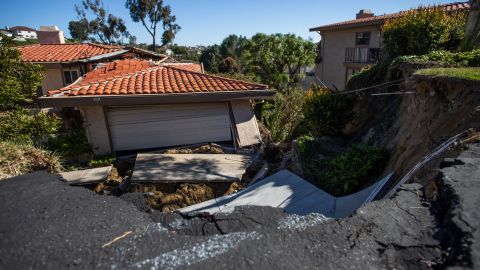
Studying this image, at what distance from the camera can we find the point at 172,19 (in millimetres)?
40094

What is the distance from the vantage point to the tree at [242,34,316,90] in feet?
73.3

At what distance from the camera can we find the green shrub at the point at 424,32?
30.3 feet

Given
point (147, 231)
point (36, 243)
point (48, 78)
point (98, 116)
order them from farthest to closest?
point (48, 78), point (98, 116), point (147, 231), point (36, 243)

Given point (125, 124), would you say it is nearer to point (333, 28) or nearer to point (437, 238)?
point (437, 238)

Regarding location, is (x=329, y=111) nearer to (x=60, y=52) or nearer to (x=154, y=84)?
(x=154, y=84)

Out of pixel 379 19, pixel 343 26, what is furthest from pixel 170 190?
pixel 343 26

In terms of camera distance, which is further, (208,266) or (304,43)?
(304,43)

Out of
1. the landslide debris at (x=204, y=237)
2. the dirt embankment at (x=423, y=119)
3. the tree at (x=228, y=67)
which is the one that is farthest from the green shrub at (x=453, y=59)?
the tree at (x=228, y=67)

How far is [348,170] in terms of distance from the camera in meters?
6.29

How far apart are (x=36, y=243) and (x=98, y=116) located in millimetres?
8235

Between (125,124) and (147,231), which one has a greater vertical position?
(147,231)

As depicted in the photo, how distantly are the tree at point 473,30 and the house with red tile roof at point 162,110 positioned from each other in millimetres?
6363

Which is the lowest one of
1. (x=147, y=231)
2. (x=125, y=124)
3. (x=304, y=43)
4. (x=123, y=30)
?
(x=125, y=124)

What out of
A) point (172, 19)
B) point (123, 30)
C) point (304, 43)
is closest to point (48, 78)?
point (304, 43)
